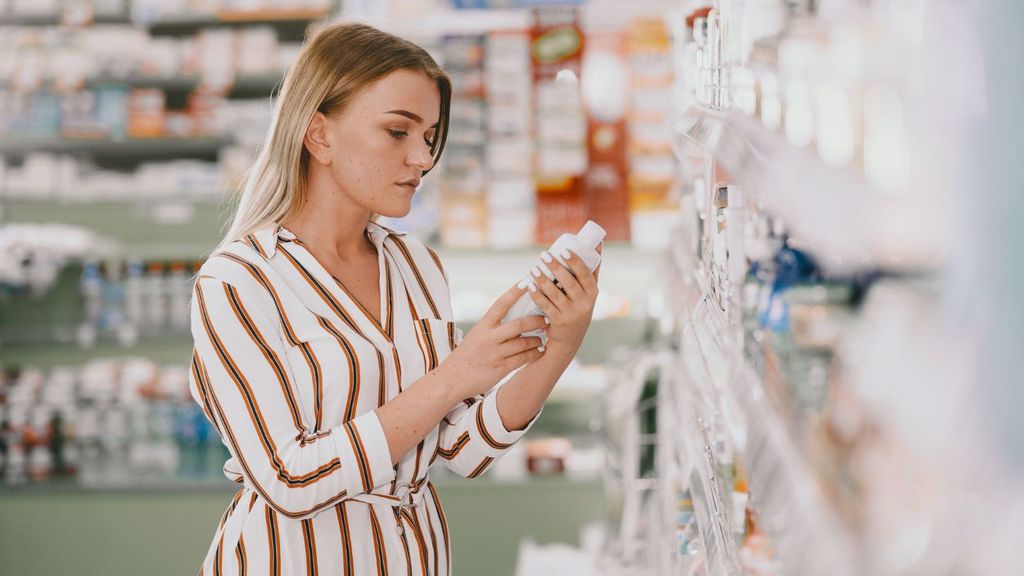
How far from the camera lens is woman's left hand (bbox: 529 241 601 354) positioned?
55.4 inches

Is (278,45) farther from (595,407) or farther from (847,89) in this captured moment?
(847,89)

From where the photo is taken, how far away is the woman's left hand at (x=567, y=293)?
1.41 meters

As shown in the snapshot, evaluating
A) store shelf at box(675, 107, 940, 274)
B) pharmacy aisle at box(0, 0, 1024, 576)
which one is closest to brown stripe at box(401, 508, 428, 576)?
pharmacy aisle at box(0, 0, 1024, 576)

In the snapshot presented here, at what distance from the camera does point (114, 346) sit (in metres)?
4.41

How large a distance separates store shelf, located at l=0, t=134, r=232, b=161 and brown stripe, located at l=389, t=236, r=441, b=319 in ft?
8.84

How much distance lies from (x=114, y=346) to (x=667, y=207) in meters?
2.33

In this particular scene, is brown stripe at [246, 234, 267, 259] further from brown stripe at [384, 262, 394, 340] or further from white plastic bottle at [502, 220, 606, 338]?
white plastic bottle at [502, 220, 606, 338]

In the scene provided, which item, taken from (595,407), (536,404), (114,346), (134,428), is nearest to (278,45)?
(114,346)

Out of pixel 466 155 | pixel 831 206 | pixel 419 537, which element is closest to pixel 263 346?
pixel 419 537

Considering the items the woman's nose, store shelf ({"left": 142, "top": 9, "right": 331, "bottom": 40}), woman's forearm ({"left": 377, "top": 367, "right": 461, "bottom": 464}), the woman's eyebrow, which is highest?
store shelf ({"left": 142, "top": 9, "right": 331, "bottom": 40})

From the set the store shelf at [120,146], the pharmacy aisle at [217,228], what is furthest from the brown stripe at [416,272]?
the store shelf at [120,146]

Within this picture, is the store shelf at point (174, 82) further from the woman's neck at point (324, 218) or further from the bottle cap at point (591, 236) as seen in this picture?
the bottle cap at point (591, 236)

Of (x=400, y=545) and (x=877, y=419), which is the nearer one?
(x=877, y=419)

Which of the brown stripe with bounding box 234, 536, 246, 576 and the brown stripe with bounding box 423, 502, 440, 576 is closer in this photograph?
the brown stripe with bounding box 234, 536, 246, 576
